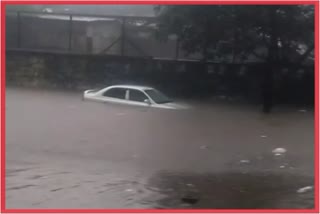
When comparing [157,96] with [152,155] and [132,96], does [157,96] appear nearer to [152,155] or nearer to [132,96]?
[132,96]

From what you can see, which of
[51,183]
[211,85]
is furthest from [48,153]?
[211,85]

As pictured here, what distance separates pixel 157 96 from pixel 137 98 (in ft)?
2.22

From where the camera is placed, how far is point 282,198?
760 cm

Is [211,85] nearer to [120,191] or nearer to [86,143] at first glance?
[86,143]

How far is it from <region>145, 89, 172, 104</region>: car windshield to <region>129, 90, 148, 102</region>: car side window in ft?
0.74

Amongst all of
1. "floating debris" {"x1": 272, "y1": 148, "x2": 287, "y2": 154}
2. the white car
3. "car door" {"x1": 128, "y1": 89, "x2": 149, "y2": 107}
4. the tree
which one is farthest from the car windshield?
"floating debris" {"x1": 272, "y1": 148, "x2": 287, "y2": 154}

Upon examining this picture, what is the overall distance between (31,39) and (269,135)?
25.5 feet

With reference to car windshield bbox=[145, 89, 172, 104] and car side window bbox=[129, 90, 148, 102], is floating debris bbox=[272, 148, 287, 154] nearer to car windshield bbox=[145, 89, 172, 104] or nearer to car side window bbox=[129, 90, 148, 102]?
car windshield bbox=[145, 89, 172, 104]

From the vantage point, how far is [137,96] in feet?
46.0

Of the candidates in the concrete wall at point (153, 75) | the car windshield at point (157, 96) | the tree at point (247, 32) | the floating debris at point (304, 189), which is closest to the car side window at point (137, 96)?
the car windshield at point (157, 96)

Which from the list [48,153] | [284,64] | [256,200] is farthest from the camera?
[284,64]

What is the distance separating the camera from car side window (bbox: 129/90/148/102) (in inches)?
549

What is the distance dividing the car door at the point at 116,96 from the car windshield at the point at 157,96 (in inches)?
29.3

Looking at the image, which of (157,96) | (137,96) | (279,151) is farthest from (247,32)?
(279,151)
